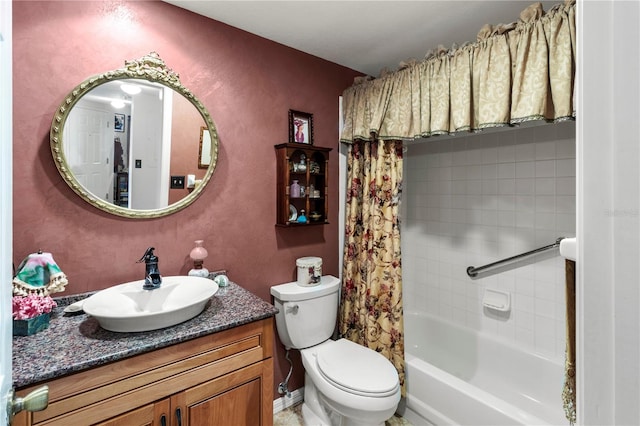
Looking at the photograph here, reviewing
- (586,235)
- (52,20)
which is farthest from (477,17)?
(52,20)

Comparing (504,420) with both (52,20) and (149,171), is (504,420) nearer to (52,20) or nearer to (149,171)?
(149,171)

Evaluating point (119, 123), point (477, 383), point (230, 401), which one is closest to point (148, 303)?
point (230, 401)

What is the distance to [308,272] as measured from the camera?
198 cm

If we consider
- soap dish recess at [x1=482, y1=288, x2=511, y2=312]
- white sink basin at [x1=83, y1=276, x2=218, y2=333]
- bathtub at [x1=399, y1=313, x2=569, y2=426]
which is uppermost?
white sink basin at [x1=83, y1=276, x2=218, y2=333]

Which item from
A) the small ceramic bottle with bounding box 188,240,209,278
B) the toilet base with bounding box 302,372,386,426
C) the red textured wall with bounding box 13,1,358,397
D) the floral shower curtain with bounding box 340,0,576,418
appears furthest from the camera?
the toilet base with bounding box 302,372,386,426

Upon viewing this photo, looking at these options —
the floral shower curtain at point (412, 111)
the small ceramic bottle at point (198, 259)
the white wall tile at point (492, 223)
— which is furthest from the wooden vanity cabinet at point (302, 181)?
the white wall tile at point (492, 223)

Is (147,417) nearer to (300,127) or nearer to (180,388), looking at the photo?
(180,388)

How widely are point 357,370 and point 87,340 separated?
4.11 feet

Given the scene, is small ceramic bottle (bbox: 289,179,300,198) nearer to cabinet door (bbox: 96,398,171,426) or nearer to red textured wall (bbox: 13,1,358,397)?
red textured wall (bbox: 13,1,358,397)

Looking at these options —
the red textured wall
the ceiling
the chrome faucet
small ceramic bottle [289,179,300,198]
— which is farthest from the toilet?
the ceiling

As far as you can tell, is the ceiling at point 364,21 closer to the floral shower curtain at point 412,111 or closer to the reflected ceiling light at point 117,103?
the floral shower curtain at point 412,111

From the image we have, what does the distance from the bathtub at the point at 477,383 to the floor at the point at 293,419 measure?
58mm

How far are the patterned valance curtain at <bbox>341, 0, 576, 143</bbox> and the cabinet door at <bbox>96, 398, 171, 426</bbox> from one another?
1.81 metres

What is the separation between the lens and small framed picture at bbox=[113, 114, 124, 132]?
4.75 ft
